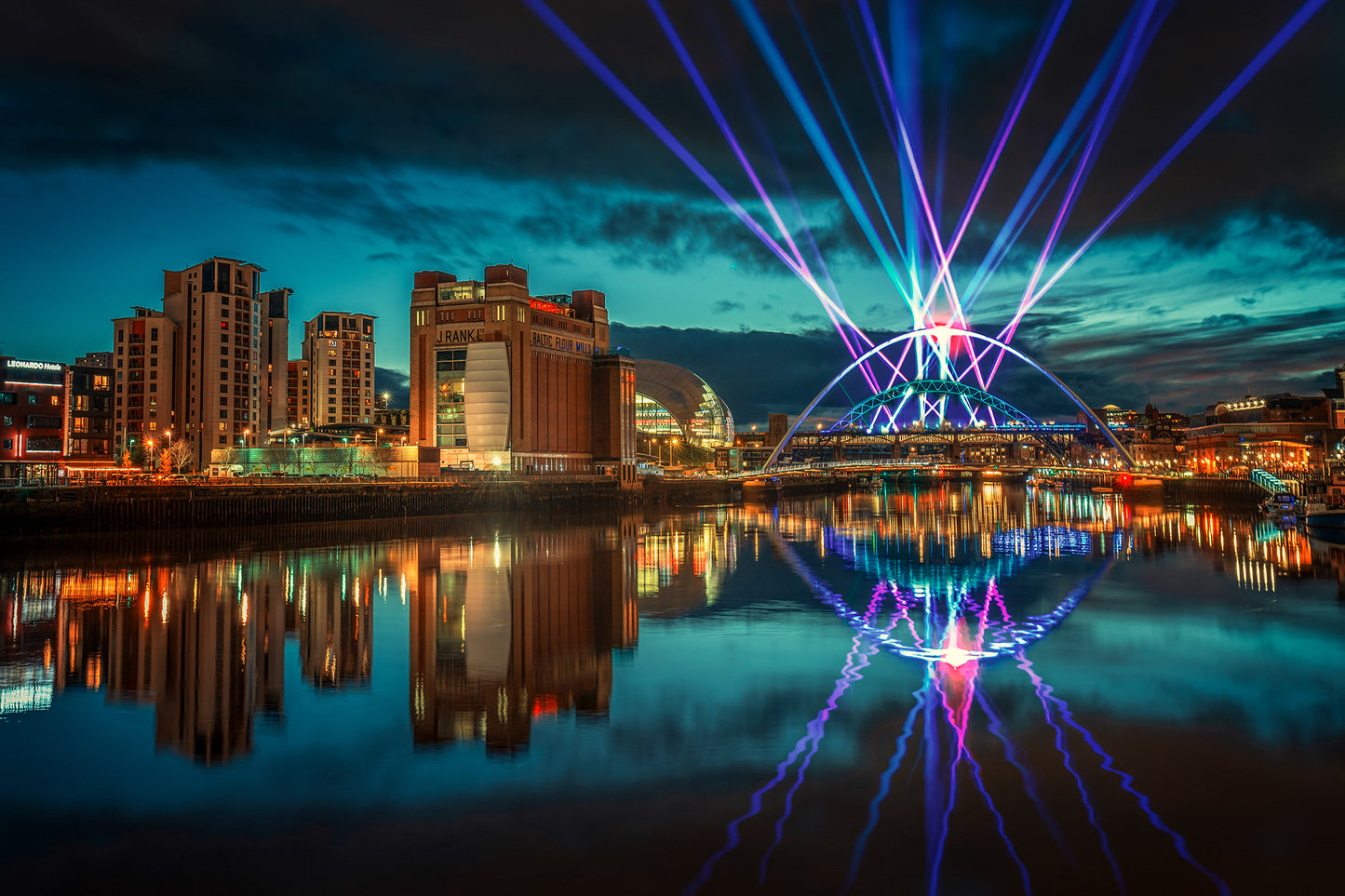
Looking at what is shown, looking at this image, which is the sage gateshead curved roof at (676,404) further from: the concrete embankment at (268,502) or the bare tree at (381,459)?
the bare tree at (381,459)

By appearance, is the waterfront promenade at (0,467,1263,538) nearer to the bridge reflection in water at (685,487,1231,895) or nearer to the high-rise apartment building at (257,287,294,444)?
the bridge reflection in water at (685,487,1231,895)

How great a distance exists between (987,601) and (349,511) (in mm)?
48977

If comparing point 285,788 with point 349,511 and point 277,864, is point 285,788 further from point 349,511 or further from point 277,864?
point 349,511

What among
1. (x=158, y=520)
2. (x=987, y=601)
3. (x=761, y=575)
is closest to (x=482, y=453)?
(x=158, y=520)

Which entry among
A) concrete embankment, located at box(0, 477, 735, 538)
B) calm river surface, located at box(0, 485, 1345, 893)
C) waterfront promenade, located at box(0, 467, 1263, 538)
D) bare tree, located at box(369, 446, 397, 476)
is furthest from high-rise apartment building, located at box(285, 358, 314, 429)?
calm river surface, located at box(0, 485, 1345, 893)

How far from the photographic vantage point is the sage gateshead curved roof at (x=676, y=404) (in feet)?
522

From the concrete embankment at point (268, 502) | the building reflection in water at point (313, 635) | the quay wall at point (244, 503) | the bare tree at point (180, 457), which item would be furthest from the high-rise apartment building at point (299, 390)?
the building reflection in water at point (313, 635)

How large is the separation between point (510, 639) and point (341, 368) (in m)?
163

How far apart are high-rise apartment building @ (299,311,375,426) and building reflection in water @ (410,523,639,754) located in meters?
141

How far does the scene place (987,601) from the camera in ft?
90.6

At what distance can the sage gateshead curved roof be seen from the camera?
15925 centimetres

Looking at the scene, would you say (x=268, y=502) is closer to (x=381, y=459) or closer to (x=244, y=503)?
(x=244, y=503)

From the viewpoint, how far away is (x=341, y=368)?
172m

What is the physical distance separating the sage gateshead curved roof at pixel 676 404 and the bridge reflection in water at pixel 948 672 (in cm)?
10840
